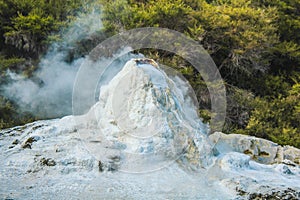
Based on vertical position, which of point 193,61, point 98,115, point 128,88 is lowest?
point 98,115

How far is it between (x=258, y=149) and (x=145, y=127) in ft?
7.27

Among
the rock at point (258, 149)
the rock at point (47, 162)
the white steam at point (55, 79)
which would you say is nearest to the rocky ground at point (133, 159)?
the rock at point (47, 162)

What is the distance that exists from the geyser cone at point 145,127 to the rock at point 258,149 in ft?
3.27

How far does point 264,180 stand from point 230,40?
18.8 ft

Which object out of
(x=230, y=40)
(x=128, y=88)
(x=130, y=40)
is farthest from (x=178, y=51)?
(x=128, y=88)

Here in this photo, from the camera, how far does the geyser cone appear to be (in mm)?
4492

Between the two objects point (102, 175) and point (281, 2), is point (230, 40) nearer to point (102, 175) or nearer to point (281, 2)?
point (281, 2)

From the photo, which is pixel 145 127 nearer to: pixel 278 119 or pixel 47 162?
pixel 47 162

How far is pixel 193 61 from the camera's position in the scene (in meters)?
8.41

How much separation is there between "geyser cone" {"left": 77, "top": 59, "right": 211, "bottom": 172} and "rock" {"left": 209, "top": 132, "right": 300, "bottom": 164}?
3.27ft

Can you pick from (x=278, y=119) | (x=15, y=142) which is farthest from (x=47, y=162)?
(x=278, y=119)

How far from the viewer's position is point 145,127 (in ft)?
15.3

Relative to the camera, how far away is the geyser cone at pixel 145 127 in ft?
14.7

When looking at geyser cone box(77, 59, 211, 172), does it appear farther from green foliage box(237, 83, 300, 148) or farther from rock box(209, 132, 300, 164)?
green foliage box(237, 83, 300, 148)
